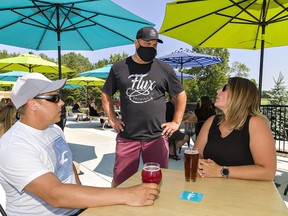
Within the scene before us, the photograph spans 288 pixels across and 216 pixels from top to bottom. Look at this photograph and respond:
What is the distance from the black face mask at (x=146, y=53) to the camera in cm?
250

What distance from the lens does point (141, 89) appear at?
2461 millimetres

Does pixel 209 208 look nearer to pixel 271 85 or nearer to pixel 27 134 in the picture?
pixel 27 134

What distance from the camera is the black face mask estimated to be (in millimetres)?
2498

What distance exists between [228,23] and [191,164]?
3.29 m

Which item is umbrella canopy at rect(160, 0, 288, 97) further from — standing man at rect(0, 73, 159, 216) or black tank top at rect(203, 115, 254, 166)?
standing man at rect(0, 73, 159, 216)

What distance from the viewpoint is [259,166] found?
1.62 meters

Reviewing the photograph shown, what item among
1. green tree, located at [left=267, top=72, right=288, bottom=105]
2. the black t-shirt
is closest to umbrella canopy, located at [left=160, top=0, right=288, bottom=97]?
the black t-shirt

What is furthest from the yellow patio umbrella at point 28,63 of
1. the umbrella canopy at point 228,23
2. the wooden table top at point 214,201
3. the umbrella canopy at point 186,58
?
the wooden table top at point 214,201

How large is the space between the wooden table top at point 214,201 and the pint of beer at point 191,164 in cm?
4

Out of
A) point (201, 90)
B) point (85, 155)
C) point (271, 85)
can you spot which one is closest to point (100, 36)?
point (85, 155)

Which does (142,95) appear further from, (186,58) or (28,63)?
(186,58)

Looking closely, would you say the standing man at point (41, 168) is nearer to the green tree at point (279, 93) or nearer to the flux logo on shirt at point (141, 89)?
the flux logo on shirt at point (141, 89)

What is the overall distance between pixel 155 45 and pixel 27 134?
158cm

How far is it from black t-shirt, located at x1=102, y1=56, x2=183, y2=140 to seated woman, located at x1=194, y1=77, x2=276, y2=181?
24.0 inches
